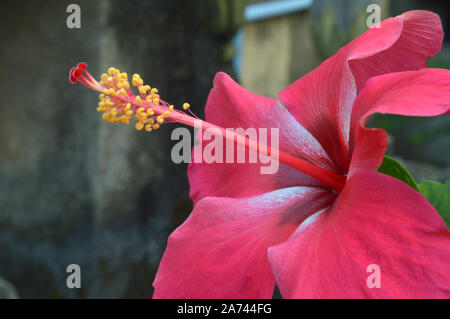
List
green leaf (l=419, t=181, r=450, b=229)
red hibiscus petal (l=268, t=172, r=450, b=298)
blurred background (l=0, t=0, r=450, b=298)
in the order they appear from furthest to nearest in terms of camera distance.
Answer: blurred background (l=0, t=0, r=450, b=298) → green leaf (l=419, t=181, r=450, b=229) → red hibiscus petal (l=268, t=172, r=450, b=298)

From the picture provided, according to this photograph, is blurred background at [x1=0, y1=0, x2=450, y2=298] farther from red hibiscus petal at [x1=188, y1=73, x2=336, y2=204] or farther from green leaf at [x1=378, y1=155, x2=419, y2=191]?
green leaf at [x1=378, y1=155, x2=419, y2=191]

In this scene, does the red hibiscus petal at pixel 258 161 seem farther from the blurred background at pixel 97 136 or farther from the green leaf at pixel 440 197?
the blurred background at pixel 97 136

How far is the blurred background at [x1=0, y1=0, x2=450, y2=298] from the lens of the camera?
1610 millimetres

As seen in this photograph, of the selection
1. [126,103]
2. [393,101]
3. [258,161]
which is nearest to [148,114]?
[126,103]

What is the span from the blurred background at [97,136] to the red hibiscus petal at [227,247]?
1.07m

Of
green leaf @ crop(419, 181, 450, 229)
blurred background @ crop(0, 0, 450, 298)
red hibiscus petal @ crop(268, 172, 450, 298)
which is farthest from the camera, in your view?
blurred background @ crop(0, 0, 450, 298)

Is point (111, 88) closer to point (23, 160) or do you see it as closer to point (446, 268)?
point (446, 268)

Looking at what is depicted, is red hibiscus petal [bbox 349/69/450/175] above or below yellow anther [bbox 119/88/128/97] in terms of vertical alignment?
below

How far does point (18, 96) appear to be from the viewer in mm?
1763

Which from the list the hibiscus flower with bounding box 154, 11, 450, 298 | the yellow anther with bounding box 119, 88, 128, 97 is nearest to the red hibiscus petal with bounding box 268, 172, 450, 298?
the hibiscus flower with bounding box 154, 11, 450, 298

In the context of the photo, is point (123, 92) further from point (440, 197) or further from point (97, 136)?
point (97, 136)

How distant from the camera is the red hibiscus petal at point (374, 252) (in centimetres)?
35

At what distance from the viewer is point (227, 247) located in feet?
1.47
